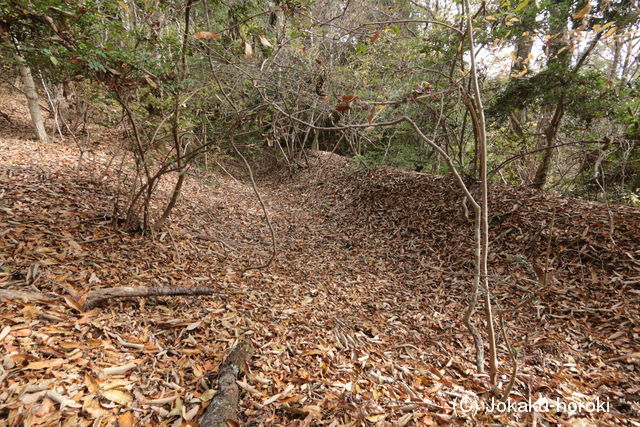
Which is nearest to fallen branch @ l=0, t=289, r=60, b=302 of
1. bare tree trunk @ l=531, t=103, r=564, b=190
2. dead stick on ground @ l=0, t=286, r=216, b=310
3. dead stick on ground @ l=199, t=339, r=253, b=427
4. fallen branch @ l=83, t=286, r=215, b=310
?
dead stick on ground @ l=0, t=286, r=216, b=310

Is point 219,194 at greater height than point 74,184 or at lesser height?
lesser

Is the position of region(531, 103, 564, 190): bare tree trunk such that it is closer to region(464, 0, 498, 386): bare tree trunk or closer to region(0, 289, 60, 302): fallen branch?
region(464, 0, 498, 386): bare tree trunk

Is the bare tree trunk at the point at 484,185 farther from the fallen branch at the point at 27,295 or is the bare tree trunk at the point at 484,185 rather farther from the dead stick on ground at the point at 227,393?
the fallen branch at the point at 27,295

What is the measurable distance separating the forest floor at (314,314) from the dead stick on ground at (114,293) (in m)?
0.07

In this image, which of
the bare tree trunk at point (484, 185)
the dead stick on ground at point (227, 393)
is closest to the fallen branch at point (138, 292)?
the dead stick on ground at point (227, 393)

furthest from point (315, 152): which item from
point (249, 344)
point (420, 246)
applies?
point (249, 344)

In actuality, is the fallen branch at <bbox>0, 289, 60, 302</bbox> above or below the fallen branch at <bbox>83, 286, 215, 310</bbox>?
above

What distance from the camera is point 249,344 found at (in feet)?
7.66

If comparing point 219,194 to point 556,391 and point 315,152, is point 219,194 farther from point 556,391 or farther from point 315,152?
point 556,391

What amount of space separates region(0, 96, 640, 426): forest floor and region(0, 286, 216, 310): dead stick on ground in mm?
73

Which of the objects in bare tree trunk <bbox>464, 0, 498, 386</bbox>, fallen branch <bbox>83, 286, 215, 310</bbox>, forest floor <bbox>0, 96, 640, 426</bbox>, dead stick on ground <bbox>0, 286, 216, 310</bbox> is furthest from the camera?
fallen branch <bbox>83, 286, 215, 310</bbox>

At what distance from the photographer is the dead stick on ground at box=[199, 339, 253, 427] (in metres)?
1.65

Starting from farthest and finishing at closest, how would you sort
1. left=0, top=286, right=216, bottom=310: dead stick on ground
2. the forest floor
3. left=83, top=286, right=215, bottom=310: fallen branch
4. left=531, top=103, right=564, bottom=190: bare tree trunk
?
left=531, top=103, right=564, bottom=190: bare tree trunk → left=83, top=286, right=215, bottom=310: fallen branch → left=0, top=286, right=216, bottom=310: dead stick on ground → the forest floor

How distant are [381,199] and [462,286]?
2.95 m
